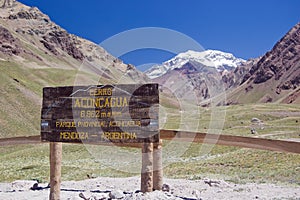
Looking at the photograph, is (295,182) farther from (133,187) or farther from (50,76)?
(50,76)

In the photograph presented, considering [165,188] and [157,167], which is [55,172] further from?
[165,188]

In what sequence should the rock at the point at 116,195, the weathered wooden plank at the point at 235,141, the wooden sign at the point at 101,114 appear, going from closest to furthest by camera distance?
the weathered wooden plank at the point at 235,141 < the wooden sign at the point at 101,114 < the rock at the point at 116,195

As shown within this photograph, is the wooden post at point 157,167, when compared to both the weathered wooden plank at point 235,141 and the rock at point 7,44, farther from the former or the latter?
the rock at point 7,44

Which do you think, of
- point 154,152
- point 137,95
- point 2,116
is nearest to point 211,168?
point 154,152

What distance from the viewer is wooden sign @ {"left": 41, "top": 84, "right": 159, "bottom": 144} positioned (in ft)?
29.9

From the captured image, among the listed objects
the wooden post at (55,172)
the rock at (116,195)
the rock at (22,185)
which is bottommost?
the rock at (22,185)

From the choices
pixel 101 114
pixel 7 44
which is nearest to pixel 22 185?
pixel 101 114

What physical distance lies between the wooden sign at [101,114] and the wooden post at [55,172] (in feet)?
1.07

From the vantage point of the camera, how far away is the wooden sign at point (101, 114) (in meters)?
9.12

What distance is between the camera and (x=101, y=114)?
9.59m

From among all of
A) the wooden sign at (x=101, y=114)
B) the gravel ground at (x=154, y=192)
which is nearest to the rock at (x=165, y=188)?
the gravel ground at (x=154, y=192)

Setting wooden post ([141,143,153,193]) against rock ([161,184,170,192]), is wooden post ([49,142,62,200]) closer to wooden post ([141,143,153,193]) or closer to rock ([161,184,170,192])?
wooden post ([141,143,153,193])

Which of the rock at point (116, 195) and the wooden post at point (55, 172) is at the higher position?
the wooden post at point (55, 172)

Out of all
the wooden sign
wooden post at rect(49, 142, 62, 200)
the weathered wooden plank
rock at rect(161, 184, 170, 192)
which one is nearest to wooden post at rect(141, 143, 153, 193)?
the wooden sign
